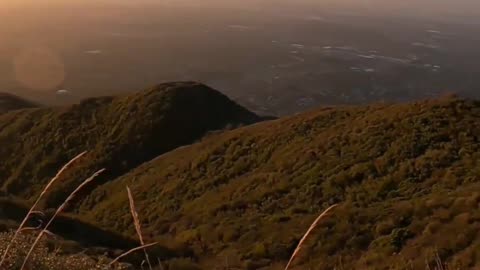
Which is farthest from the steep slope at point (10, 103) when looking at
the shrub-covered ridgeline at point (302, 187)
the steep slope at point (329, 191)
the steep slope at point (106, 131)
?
the steep slope at point (329, 191)

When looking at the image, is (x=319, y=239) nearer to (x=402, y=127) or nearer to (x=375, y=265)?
(x=375, y=265)

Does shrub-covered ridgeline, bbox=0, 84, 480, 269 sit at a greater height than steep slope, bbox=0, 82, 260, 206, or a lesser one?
greater

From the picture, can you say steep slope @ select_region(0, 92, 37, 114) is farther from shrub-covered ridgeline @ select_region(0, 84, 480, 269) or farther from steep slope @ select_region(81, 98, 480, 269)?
steep slope @ select_region(81, 98, 480, 269)

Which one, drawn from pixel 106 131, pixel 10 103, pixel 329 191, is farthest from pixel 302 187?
pixel 10 103

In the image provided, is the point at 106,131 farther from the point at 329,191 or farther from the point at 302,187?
the point at 329,191

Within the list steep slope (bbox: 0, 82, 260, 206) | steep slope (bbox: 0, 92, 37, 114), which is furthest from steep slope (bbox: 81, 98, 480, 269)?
steep slope (bbox: 0, 92, 37, 114)

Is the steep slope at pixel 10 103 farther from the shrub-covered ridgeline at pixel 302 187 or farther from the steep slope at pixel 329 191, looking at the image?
the steep slope at pixel 329 191
